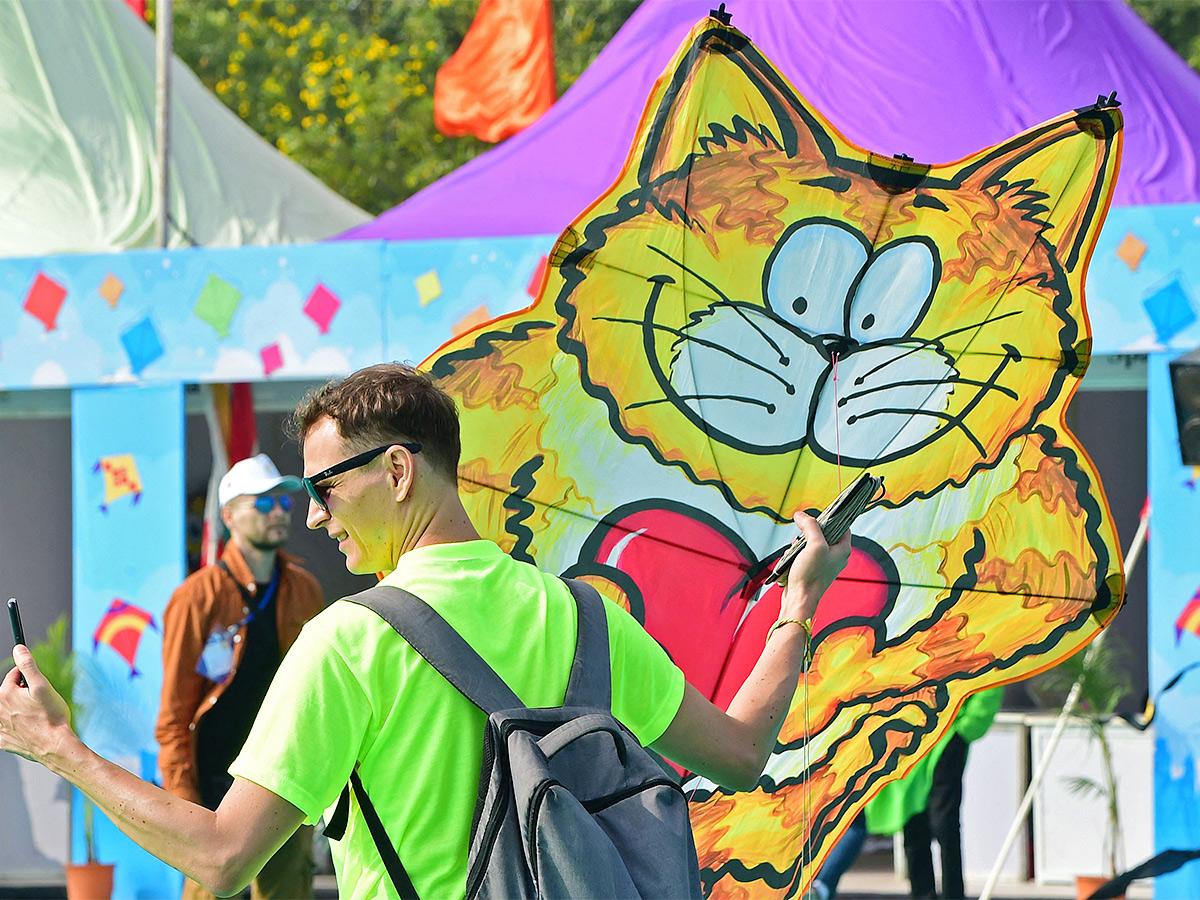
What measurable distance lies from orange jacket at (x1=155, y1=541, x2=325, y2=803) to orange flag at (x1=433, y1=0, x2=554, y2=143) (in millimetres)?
4676

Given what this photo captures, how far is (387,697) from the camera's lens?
159cm

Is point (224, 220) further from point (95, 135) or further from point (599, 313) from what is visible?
point (599, 313)

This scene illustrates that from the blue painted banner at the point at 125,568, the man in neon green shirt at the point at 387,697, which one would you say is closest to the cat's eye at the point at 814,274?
the man in neon green shirt at the point at 387,697

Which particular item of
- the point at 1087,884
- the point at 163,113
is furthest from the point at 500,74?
the point at 1087,884

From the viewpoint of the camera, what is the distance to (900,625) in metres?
2.74

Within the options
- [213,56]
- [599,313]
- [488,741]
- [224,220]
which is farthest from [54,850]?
[213,56]

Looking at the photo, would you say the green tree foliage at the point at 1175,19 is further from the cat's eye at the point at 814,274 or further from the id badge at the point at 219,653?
the cat's eye at the point at 814,274

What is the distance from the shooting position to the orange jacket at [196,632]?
507 centimetres

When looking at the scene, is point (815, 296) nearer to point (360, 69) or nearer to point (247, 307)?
point (247, 307)

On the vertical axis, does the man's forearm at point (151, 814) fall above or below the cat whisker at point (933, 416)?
below

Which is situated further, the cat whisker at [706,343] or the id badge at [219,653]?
the id badge at [219,653]

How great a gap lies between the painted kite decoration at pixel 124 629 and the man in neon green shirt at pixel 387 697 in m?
4.79

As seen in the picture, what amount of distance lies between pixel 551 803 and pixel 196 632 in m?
3.99

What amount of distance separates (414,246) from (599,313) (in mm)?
3491
